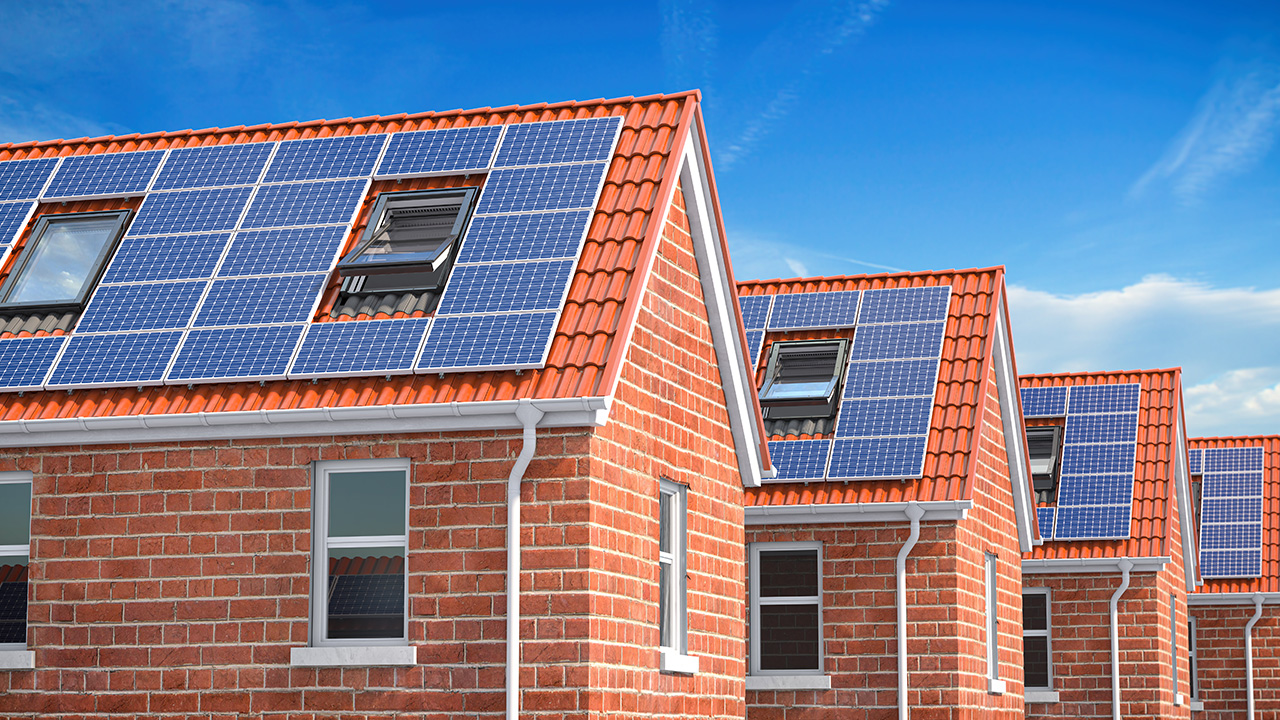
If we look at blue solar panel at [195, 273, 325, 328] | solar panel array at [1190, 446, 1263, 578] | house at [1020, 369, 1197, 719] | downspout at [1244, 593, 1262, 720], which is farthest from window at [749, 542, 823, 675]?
solar panel array at [1190, 446, 1263, 578]

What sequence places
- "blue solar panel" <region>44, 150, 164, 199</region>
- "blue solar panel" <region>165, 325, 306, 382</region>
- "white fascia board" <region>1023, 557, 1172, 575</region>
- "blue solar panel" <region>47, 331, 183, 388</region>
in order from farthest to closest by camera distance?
"white fascia board" <region>1023, 557, 1172, 575</region>
"blue solar panel" <region>44, 150, 164, 199</region>
"blue solar panel" <region>47, 331, 183, 388</region>
"blue solar panel" <region>165, 325, 306, 382</region>

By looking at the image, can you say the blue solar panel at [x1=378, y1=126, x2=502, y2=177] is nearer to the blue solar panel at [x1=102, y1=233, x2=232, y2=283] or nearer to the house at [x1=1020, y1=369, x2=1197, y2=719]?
the blue solar panel at [x1=102, y1=233, x2=232, y2=283]

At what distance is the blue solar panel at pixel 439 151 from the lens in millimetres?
15844

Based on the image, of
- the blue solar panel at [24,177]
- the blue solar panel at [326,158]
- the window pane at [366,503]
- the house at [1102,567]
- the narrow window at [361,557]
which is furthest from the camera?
the house at [1102,567]

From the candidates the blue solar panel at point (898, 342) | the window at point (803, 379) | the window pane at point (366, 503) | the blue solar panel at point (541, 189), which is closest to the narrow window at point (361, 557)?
the window pane at point (366, 503)

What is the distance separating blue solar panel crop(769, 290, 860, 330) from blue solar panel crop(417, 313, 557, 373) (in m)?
10.0

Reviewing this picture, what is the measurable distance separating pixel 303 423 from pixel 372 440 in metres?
0.63

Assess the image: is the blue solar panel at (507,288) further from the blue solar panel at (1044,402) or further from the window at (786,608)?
the blue solar panel at (1044,402)

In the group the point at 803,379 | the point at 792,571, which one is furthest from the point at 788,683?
the point at 803,379

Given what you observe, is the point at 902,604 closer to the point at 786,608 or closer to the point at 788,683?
the point at 788,683

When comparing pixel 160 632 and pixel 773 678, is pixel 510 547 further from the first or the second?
pixel 773 678

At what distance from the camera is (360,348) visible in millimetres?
13797

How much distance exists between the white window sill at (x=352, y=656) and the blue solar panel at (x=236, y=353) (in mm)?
2450

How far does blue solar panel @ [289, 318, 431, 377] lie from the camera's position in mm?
13539
